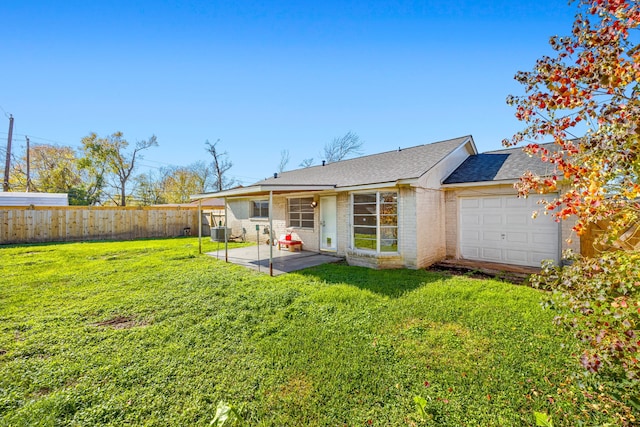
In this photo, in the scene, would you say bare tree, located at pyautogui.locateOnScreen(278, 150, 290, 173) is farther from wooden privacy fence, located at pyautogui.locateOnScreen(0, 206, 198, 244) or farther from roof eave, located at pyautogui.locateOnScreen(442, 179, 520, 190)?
roof eave, located at pyautogui.locateOnScreen(442, 179, 520, 190)

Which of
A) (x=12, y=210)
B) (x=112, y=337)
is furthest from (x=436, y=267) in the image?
(x=12, y=210)

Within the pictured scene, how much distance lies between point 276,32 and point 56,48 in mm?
7343

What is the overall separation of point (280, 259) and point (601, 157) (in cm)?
850

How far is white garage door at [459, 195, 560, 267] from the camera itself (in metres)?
7.31

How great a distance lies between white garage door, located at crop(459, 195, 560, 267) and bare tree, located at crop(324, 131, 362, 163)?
71.8 ft

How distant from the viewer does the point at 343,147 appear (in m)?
29.8

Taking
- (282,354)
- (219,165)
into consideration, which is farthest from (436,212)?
(219,165)

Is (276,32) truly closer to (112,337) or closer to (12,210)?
(112,337)

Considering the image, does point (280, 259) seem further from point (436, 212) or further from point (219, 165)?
point (219, 165)

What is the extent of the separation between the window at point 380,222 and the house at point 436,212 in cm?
3

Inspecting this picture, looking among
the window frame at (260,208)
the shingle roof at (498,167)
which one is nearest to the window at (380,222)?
the shingle roof at (498,167)

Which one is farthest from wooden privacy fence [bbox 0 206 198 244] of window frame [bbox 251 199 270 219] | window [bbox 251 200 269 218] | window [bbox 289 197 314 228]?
window [bbox 289 197 314 228]

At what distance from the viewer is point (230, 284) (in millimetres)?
6418

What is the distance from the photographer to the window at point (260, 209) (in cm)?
1331
